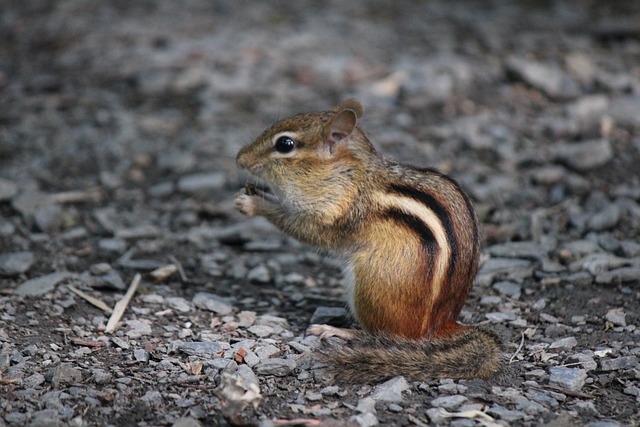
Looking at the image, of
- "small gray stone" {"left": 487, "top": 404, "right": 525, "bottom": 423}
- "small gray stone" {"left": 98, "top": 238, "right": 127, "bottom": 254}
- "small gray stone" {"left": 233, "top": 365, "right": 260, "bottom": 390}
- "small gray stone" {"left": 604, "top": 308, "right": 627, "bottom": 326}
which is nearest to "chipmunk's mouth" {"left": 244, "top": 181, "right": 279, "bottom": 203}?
"small gray stone" {"left": 98, "top": 238, "right": 127, "bottom": 254}

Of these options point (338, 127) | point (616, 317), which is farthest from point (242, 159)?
point (616, 317)

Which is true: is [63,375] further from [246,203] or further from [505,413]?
[505,413]

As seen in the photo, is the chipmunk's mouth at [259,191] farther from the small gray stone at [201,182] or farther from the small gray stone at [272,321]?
the small gray stone at [201,182]

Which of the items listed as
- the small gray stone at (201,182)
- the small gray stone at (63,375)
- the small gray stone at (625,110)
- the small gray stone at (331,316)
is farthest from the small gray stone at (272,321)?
the small gray stone at (625,110)

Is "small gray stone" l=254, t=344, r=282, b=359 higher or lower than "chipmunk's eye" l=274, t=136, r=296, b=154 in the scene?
lower

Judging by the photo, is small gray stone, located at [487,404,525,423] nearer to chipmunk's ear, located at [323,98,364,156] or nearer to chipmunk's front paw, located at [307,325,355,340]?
chipmunk's front paw, located at [307,325,355,340]
